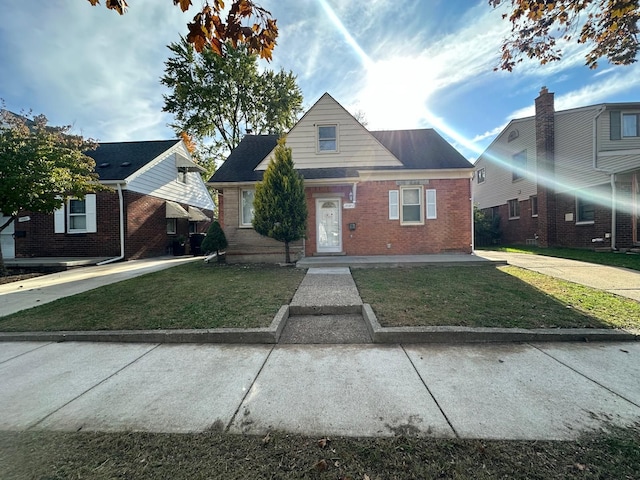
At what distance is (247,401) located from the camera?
2.50 metres

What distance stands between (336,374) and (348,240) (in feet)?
26.5

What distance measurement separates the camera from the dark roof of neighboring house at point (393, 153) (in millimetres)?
10680

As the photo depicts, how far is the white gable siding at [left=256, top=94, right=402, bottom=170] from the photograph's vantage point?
11.2m

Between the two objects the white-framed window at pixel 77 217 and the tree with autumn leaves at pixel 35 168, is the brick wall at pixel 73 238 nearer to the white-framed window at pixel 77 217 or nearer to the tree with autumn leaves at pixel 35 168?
the white-framed window at pixel 77 217

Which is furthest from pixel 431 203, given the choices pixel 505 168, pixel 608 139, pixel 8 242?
pixel 8 242

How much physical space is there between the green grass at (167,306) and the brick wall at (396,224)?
4.18 metres

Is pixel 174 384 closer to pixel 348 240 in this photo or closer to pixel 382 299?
pixel 382 299

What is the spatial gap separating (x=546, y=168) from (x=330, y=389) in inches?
720

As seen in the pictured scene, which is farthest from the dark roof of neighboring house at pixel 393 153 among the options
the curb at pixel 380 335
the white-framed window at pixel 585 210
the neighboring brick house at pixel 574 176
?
the white-framed window at pixel 585 210

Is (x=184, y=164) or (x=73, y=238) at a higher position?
(x=184, y=164)

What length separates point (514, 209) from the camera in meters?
17.7

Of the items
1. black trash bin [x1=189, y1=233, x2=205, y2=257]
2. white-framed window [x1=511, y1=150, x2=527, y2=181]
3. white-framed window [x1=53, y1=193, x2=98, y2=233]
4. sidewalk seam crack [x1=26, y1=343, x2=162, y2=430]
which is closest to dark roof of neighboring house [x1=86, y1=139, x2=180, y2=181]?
white-framed window [x1=53, y1=193, x2=98, y2=233]

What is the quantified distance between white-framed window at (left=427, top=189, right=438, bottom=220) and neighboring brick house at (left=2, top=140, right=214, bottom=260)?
1237 centimetres

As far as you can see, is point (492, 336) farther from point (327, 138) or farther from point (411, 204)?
point (327, 138)
